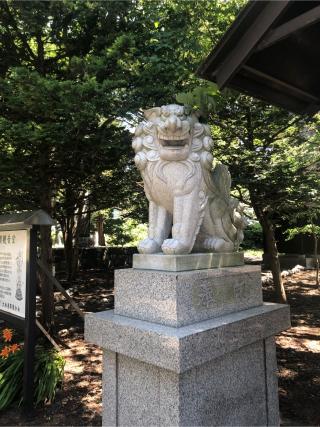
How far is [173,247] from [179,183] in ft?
1.84

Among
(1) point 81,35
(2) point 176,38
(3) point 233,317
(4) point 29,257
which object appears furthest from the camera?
(1) point 81,35

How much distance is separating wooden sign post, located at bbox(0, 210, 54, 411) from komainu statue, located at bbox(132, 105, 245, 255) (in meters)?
1.64

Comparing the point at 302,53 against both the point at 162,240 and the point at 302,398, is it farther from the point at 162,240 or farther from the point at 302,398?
the point at 302,398

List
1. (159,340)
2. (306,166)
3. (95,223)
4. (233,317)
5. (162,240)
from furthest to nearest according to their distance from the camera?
(95,223) → (306,166) → (162,240) → (233,317) → (159,340)

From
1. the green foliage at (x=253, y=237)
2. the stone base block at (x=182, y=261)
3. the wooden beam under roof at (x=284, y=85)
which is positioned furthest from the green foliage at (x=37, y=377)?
the green foliage at (x=253, y=237)

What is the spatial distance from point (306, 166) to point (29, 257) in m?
4.96

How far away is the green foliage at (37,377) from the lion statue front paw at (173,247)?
263 cm

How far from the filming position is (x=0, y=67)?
18.2ft

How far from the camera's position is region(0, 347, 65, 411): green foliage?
4267 mm

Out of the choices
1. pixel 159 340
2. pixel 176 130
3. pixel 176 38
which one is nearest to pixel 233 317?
pixel 159 340

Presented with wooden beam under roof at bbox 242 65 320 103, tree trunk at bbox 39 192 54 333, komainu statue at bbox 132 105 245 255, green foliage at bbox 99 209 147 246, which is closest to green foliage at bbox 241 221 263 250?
green foliage at bbox 99 209 147 246

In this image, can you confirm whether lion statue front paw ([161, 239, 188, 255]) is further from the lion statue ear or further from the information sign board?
the information sign board

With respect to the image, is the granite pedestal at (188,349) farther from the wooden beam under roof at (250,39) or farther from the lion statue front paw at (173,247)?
the wooden beam under roof at (250,39)

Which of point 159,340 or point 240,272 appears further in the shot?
point 240,272
